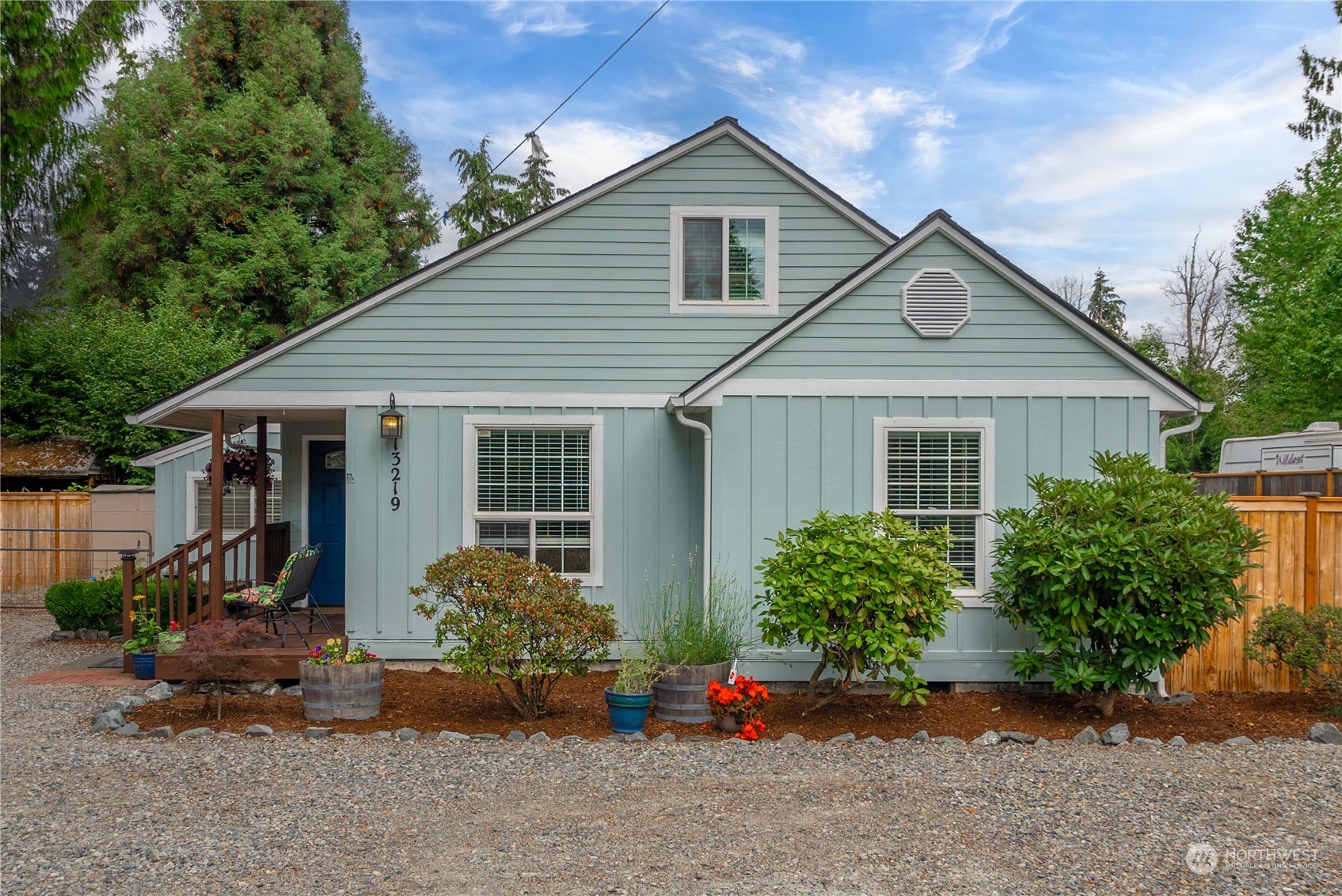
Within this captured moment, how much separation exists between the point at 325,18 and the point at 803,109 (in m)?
15.6

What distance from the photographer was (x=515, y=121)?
22.1 meters

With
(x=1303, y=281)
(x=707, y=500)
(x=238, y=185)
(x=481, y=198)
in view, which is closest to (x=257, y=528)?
(x=707, y=500)

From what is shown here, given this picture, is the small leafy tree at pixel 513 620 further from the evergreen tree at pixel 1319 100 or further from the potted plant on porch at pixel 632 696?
the evergreen tree at pixel 1319 100

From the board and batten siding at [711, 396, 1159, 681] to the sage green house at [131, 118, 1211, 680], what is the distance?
0.07 feet

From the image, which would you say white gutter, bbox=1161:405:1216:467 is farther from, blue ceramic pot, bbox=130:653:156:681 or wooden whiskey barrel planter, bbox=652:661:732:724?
blue ceramic pot, bbox=130:653:156:681

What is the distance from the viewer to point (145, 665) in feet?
26.1

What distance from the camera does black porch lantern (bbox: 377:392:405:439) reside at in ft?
26.4

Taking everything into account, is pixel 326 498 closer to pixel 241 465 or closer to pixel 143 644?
pixel 241 465

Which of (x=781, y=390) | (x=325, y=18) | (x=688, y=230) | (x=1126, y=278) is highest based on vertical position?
(x=325, y=18)

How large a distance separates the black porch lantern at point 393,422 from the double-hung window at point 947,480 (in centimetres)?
433

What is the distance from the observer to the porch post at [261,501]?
8.99m

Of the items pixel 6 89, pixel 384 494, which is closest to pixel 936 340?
pixel 384 494

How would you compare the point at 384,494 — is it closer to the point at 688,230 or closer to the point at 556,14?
the point at 688,230
